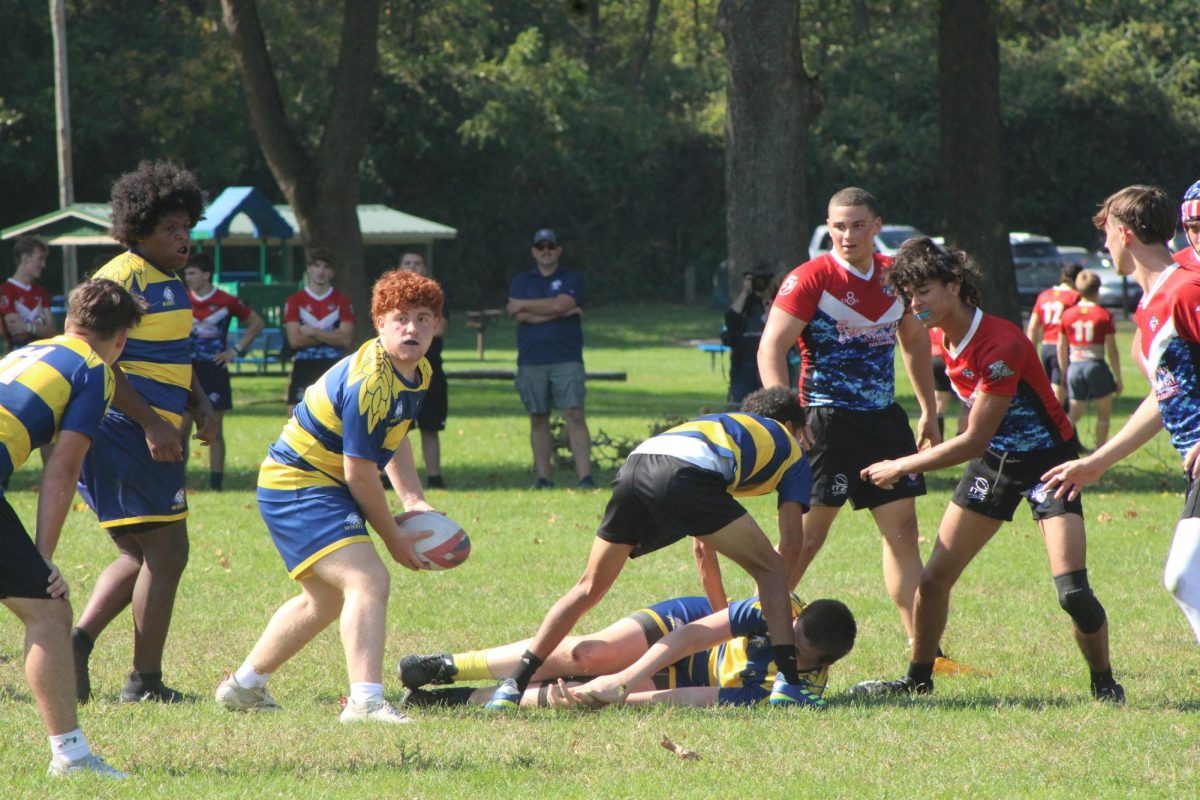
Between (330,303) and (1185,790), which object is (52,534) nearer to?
(1185,790)

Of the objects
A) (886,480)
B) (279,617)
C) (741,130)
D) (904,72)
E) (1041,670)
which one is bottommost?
(1041,670)

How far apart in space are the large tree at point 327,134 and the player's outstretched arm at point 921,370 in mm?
12734

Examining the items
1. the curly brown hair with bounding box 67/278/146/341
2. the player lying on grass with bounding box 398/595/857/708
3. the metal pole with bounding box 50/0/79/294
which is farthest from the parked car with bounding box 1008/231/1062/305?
the curly brown hair with bounding box 67/278/146/341

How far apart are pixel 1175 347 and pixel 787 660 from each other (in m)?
1.97

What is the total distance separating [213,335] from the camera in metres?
13.0

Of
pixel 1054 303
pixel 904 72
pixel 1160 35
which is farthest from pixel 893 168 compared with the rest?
pixel 1054 303

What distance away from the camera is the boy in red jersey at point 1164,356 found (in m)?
4.81

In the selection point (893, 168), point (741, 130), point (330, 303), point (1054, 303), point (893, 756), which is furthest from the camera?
point (893, 168)

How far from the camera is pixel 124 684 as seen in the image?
6.65 metres

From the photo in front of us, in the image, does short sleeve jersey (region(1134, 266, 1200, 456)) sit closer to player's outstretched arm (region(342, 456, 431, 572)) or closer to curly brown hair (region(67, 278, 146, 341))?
player's outstretched arm (region(342, 456, 431, 572))

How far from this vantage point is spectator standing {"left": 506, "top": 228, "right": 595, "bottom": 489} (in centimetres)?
1334

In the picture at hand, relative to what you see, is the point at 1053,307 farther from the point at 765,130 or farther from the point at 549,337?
the point at 549,337

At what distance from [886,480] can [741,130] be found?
28.1ft

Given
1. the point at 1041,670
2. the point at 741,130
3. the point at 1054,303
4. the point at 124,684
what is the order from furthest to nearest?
1. the point at 1054,303
2. the point at 741,130
3. the point at 1041,670
4. the point at 124,684
